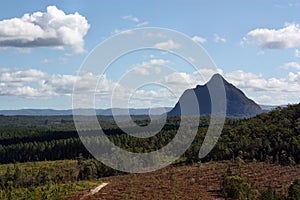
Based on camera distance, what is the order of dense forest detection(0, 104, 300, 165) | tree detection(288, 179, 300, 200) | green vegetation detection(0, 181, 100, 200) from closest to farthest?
tree detection(288, 179, 300, 200) → green vegetation detection(0, 181, 100, 200) → dense forest detection(0, 104, 300, 165)

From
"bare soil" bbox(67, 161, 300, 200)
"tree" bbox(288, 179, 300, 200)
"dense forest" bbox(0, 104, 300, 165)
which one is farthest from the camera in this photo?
"dense forest" bbox(0, 104, 300, 165)

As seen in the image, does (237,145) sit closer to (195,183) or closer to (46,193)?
(195,183)

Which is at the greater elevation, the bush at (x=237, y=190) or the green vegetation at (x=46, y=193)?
the bush at (x=237, y=190)

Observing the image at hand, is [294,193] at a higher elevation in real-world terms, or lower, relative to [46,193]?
higher

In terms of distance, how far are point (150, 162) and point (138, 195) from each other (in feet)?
114

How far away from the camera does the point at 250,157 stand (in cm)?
7319

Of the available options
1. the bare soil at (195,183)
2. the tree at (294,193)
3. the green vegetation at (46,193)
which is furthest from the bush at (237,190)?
the green vegetation at (46,193)

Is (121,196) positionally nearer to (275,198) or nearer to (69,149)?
(275,198)

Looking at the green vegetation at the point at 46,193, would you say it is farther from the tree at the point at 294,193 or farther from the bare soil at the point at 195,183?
the tree at the point at 294,193

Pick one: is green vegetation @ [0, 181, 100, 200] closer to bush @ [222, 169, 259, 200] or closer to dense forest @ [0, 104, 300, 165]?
bush @ [222, 169, 259, 200]

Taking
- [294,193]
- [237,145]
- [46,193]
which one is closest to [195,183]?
[46,193]

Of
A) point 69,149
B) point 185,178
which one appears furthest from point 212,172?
point 69,149

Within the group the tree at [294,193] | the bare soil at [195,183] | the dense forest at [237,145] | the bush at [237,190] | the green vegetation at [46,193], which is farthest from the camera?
the dense forest at [237,145]

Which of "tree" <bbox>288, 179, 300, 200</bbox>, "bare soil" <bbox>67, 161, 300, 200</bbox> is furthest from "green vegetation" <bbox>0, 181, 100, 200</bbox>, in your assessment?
"tree" <bbox>288, 179, 300, 200</bbox>
